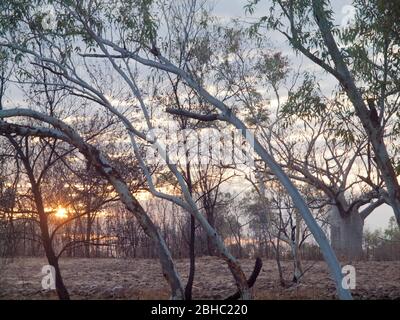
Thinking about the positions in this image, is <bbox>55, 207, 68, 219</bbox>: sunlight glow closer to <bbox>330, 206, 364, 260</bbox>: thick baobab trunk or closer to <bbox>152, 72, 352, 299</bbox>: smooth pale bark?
<bbox>152, 72, 352, 299</bbox>: smooth pale bark

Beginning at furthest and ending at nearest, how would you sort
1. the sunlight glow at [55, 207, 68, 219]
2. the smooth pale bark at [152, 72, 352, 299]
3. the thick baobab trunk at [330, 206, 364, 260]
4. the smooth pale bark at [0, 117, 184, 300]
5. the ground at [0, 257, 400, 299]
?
the thick baobab trunk at [330, 206, 364, 260] → the sunlight glow at [55, 207, 68, 219] → the ground at [0, 257, 400, 299] → the smooth pale bark at [152, 72, 352, 299] → the smooth pale bark at [0, 117, 184, 300]

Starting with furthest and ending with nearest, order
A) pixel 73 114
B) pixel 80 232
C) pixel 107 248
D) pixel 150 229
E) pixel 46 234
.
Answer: pixel 80 232
pixel 107 248
pixel 73 114
pixel 46 234
pixel 150 229

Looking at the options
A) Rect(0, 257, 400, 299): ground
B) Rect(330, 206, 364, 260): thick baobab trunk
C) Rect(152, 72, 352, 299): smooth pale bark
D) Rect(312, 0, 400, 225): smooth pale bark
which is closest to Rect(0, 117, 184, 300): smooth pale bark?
Rect(152, 72, 352, 299): smooth pale bark

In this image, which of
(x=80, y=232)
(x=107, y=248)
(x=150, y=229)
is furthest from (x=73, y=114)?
(x=80, y=232)

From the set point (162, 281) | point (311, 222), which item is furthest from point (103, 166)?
point (162, 281)

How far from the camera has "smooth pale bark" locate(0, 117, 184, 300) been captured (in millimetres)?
6242

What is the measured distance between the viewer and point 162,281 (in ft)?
37.5

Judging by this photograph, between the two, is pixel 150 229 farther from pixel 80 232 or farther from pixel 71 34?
pixel 80 232

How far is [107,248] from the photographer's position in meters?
16.5

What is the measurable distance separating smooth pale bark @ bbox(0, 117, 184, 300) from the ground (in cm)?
261

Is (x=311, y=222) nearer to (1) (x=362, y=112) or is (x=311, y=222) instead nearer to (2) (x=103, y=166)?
(1) (x=362, y=112)

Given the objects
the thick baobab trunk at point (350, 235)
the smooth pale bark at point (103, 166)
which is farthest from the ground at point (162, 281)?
the smooth pale bark at point (103, 166)

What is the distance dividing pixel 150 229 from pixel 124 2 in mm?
3820
